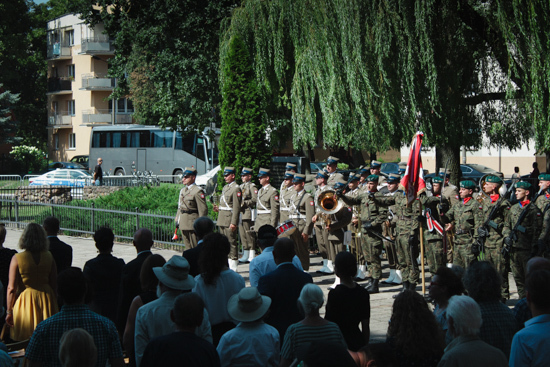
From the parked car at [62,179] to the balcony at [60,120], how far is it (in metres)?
29.5

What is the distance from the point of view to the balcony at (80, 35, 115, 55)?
6281 cm

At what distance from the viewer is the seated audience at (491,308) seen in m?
5.15

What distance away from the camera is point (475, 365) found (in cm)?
430

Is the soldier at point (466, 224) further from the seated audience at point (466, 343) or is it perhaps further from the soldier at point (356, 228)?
the seated audience at point (466, 343)

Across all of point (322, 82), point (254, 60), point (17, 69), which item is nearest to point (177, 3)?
point (254, 60)

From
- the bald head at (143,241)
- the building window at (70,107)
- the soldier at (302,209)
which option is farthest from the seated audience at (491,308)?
the building window at (70,107)

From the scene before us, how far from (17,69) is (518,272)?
66.3m

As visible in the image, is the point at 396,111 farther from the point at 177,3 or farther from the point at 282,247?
the point at 177,3

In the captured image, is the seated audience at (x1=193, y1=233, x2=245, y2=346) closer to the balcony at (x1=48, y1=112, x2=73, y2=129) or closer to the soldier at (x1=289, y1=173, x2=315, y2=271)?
the soldier at (x1=289, y1=173, x2=315, y2=271)

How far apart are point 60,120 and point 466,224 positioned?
6158cm

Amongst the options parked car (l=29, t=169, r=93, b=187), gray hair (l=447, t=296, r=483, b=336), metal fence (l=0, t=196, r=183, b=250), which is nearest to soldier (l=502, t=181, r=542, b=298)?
gray hair (l=447, t=296, r=483, b=336)

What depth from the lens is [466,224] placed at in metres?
10.8

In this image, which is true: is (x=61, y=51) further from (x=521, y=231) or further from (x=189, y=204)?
(x=521, y=231)

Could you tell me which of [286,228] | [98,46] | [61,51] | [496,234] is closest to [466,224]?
[496,234]
